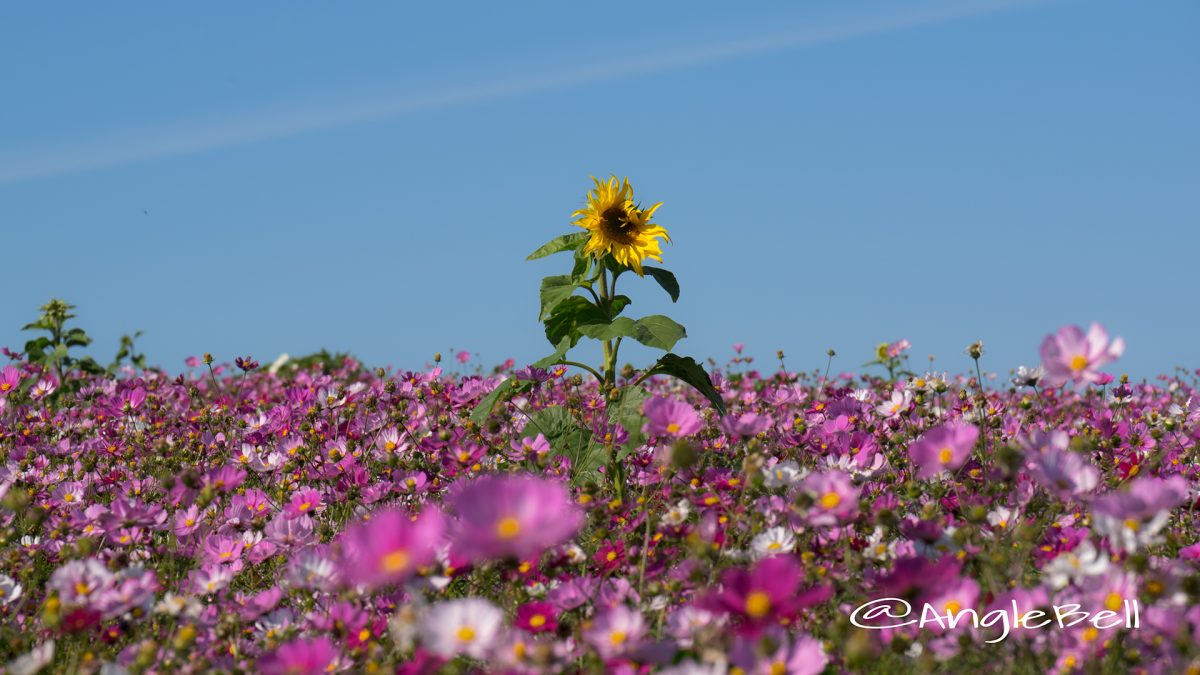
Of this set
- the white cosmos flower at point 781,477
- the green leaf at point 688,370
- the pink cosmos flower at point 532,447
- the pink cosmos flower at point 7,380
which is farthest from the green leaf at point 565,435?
the pink cosmos flower at point 7,380

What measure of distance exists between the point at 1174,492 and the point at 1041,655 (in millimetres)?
448

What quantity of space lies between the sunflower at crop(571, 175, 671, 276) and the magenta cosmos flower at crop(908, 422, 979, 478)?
1904mm

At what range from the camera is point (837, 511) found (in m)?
2.36

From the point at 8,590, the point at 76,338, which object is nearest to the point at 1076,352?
the point at 8,590

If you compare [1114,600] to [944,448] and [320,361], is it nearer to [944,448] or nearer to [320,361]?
[944,448]

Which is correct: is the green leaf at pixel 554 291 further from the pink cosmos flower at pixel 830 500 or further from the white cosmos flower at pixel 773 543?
the pink cosmos flower at pixel 830 500

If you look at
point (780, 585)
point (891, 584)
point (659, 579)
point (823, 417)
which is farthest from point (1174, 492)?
point (823, 417)

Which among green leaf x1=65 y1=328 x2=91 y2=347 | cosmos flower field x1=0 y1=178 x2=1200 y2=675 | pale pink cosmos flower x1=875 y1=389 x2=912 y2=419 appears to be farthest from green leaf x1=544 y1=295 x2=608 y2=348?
green leaf x1=65 y1=328 x2=91 y2=347

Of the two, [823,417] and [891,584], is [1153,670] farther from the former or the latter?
[823,417]

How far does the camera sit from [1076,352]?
2.49 meters

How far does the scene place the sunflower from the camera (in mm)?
4324

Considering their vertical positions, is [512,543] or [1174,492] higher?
[1174,492]

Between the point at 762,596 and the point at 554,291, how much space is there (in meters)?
2.38

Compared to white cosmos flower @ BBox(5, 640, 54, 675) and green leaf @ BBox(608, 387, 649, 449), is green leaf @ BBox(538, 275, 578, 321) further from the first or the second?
white cosmos flower @ BBox(5, 640, 54, 675)
